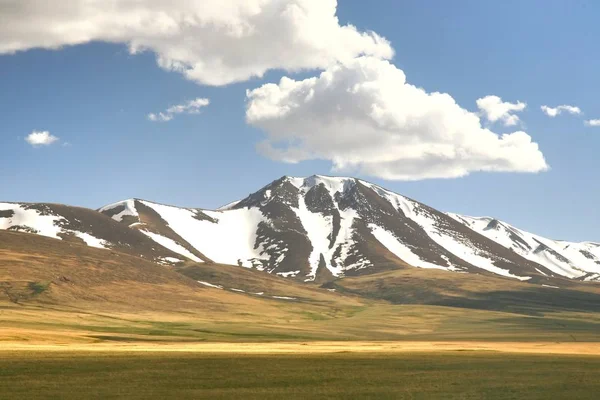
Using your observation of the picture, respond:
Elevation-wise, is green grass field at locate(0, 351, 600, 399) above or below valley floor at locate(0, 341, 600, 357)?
above

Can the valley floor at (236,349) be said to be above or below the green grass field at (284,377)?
below

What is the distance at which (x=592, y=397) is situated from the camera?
52.8 m

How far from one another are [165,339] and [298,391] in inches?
2829

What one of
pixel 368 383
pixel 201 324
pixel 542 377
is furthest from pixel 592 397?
pixel 201 324

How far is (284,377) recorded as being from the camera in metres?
62.4

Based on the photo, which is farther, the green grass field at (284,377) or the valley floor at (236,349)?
the valley floor at (236,349)

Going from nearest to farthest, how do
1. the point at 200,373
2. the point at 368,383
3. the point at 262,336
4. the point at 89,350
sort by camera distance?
the point at 368,383 → the point at 200,373 → the point at 89,350 → the point at 262,336

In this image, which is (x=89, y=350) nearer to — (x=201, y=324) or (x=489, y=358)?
(x=489, y=358)

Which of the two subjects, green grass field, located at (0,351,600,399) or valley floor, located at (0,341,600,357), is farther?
valley floor, located at (0,341,600,357)

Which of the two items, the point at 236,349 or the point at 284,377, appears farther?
the point at 236,349

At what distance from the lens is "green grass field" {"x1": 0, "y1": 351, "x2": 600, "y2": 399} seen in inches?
2088

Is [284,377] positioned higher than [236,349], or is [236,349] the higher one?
[284,377]

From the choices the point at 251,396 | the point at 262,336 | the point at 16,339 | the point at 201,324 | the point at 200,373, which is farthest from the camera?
the point at 201,324

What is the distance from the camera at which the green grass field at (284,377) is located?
53.0m
